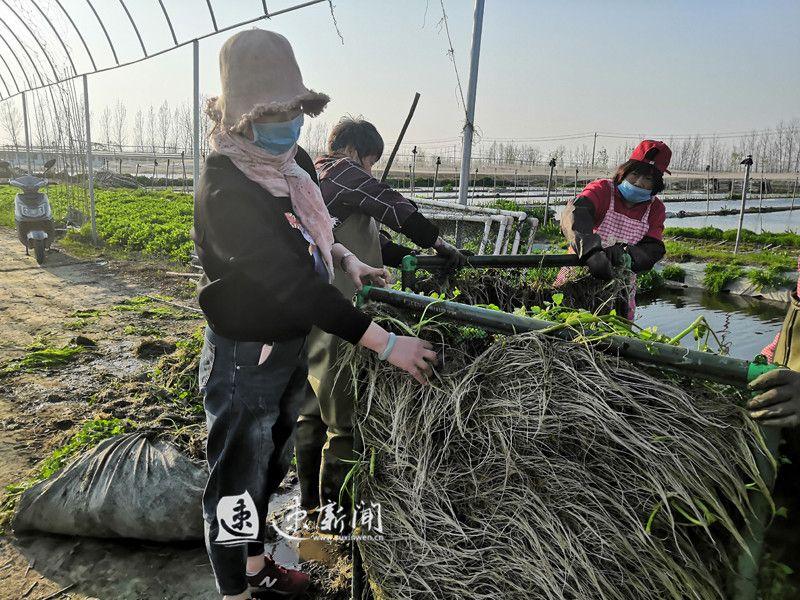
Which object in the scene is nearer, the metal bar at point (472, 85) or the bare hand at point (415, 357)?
the bare hand at point (415, 357)

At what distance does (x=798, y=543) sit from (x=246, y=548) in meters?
1.58

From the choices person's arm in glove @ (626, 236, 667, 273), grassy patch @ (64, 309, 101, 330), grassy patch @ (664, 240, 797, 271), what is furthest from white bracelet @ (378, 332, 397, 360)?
grassy patch @ (664, 240, 797, 271)

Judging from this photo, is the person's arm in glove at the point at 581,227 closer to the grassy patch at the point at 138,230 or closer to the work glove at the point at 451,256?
the work glove at the point at 451,256

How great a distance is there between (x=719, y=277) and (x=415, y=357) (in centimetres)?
992

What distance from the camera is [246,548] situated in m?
1.87

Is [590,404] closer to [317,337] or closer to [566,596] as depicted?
[566,596]

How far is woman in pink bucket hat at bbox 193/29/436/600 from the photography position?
154 centimetres

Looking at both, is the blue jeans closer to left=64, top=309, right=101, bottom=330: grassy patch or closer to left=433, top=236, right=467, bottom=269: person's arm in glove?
left=433, top=236, right=467, bottom=269: person's arm in glove

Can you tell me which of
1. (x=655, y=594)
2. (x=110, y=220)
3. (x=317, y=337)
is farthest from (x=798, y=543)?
(x=110, y=220)

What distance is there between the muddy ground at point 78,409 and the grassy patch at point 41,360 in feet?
0.28

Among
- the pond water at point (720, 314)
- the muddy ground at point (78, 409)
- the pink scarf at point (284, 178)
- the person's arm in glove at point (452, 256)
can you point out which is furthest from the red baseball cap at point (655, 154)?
the pond water at point (720, 314)

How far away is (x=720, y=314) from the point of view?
832 cm

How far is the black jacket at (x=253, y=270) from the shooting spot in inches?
60.3

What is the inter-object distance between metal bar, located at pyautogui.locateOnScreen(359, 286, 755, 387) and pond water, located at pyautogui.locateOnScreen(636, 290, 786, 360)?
5919 mm
